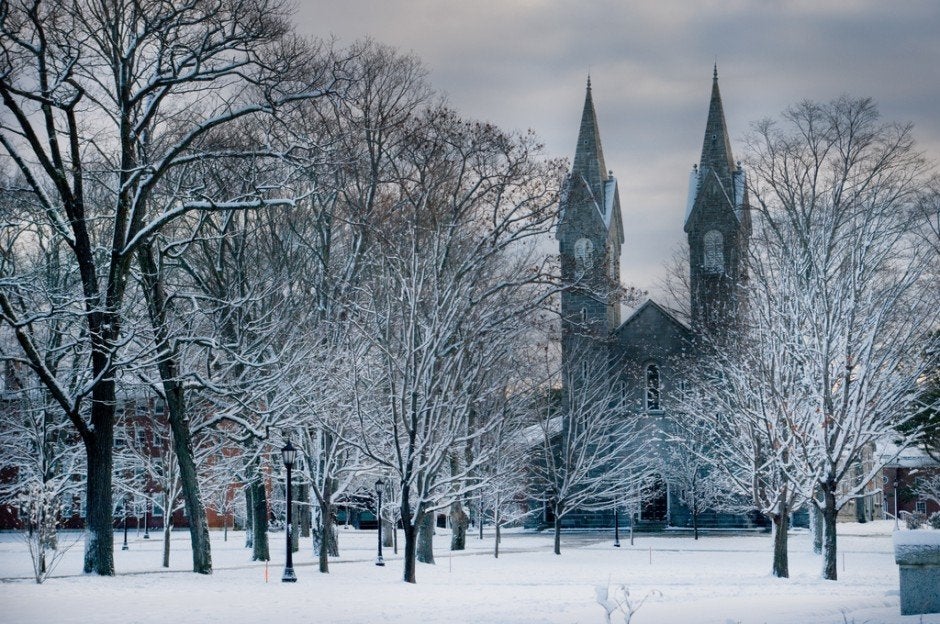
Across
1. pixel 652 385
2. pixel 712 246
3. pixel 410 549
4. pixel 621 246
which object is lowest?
pixel 410 549

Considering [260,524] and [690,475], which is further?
[690,475]

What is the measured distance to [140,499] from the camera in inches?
1827

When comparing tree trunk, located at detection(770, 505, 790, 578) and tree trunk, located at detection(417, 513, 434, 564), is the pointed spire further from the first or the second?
tree trunk, located at detection(770, 505, 790, 578)

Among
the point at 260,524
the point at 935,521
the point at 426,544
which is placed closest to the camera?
the point at 935,521

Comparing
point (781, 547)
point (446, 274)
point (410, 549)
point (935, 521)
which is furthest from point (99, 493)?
→ point (781, 547)

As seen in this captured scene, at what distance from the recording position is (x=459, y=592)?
20.4m

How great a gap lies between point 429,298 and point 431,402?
3.31 m

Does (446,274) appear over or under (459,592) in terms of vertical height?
over

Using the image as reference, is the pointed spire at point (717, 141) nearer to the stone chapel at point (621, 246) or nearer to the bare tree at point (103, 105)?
the stone chapel at point (621, 246)

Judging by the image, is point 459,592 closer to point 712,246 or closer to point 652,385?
point 652,385

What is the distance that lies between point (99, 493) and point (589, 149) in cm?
4492

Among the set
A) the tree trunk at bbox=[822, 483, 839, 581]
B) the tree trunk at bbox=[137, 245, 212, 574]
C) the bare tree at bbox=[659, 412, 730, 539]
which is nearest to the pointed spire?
the bare tree at bbox=[659, 412, 730, 539]

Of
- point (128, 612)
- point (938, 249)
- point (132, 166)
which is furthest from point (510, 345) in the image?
point (128, 612)

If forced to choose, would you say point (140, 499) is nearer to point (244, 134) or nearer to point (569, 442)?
point (569, 442)
